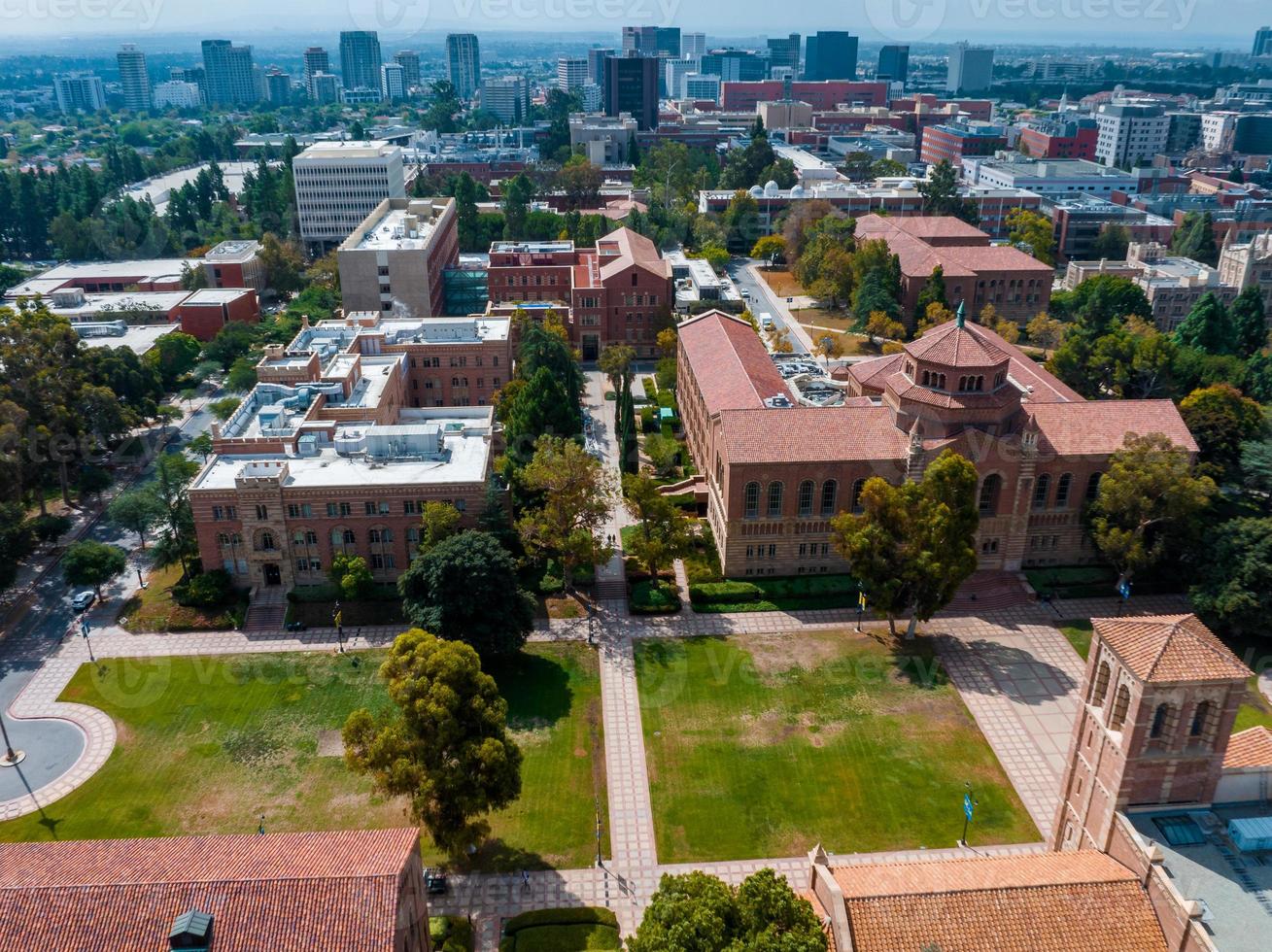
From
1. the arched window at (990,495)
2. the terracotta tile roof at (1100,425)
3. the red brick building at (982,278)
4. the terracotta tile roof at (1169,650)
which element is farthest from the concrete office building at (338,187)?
the terracotta tile roof at (1169,650)

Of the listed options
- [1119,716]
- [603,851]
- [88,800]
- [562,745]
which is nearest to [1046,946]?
[1119,716]

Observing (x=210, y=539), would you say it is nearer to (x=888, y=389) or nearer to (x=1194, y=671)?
(x=888, y=389)

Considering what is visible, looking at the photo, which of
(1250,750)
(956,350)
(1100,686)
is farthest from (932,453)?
(1250,750)

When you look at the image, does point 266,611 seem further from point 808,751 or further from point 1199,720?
point 1199,720

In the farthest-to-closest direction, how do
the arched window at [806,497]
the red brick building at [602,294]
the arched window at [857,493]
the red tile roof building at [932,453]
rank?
the red brick building at [602,294]
the arched window at [806,497]
the arched window at [857,493]
the red tile roof building at [932,453]

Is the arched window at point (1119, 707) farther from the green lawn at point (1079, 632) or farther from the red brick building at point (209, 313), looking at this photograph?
the red brick building at point (209, 313)

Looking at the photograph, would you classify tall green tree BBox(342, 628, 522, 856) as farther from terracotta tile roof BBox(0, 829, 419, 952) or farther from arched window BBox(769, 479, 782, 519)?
arched window BBox(769, 479, 782, 519)

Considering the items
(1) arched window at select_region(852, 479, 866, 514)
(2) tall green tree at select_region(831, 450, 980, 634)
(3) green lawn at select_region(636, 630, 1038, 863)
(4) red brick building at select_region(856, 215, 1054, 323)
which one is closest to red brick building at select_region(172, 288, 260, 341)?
(1) arched window at select_region(852, 479, 866, 514)
